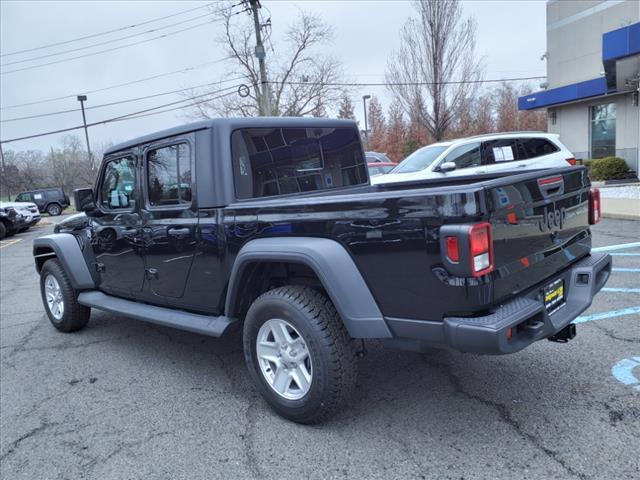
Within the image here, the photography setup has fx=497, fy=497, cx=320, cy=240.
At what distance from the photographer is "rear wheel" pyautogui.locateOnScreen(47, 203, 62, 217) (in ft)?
104

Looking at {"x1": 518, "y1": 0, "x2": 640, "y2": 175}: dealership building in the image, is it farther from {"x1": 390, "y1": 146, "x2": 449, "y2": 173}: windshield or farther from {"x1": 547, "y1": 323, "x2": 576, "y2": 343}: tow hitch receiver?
{"x1": 547, "y1": 323, "x2": 576, "y2": 343}: tow hitch receiver

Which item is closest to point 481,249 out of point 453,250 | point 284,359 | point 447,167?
point 453,250

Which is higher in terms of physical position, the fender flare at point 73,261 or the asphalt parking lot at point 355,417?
the fender flare at point 73,261

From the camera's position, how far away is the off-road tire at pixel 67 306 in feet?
16.6

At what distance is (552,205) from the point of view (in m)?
2.91

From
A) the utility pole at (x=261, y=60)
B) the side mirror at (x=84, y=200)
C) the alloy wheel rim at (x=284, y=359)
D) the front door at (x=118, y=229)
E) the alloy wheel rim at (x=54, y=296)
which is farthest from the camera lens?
the utility pole at (x=261, y=60)

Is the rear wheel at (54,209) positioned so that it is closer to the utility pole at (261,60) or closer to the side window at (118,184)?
the utility pole at (261,60)

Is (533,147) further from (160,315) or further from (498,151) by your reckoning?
(160,315)

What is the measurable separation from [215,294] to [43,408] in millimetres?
1530

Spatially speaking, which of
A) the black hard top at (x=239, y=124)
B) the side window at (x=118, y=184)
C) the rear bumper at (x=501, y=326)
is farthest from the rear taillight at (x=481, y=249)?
the side window at (x=118, y=184)

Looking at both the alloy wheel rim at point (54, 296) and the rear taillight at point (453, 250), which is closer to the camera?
the rear taillight at point (453, 250)

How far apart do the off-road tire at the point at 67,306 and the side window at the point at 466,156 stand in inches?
269

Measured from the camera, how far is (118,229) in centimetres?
438

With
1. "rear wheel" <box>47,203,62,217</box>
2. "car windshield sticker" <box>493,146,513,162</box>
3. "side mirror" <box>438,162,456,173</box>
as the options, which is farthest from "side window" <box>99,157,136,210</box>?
"rear wheel" <box>47,203,62,217</box>
